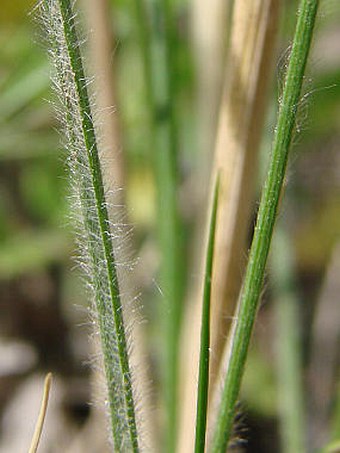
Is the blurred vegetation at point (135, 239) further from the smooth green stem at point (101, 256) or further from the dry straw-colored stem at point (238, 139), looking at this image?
the smooth green stem at point (101, 256)

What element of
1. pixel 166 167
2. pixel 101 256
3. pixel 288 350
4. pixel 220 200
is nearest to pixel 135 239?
pixel 288 350

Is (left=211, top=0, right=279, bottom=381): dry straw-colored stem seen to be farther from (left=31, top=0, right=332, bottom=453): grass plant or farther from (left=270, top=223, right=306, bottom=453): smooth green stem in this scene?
(left=270, top=223, right=306, bottom=453): smooth green stem

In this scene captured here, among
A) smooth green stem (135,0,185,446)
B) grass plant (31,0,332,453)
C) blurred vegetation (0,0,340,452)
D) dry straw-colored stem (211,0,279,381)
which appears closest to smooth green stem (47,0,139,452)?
grass plant (31,0,332,453)

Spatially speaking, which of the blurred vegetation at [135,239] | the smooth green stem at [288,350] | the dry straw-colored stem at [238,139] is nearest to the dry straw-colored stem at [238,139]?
the dry straw-colored stem at [238,139]

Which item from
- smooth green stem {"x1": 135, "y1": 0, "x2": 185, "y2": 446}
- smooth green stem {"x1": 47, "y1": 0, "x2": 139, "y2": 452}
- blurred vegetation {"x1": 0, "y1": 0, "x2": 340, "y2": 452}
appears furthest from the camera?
blurred vegetation {"x1": 0, "y1": 0, "x2": 340, "y2": 452}

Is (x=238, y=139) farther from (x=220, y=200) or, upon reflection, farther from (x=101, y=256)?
(x=101, y=256)

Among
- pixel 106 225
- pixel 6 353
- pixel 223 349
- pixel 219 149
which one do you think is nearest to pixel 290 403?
pixel 223 349
